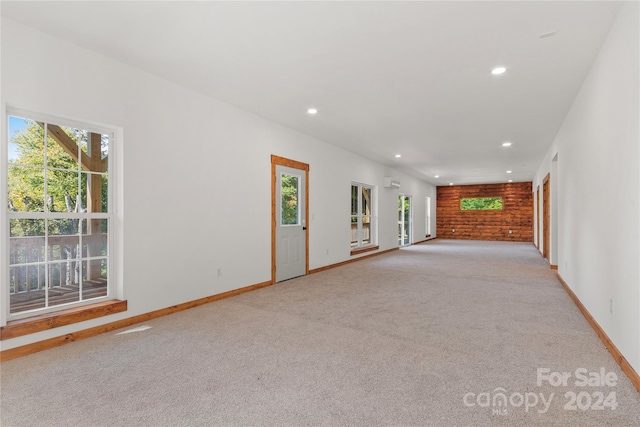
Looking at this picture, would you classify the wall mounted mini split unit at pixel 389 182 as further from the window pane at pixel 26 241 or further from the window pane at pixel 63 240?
the window pane at pixel 26 241

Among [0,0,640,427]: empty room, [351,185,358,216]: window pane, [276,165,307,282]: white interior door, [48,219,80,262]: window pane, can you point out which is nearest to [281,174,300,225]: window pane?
[276,165,307,282]: white interior door

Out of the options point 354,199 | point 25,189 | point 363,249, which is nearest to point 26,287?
point 25,189

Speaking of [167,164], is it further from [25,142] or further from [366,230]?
[366,230]

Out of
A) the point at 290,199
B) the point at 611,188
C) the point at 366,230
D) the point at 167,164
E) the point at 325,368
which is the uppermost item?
the point at 167,164

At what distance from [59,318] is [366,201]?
706 centimetres

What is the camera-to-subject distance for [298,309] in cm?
391

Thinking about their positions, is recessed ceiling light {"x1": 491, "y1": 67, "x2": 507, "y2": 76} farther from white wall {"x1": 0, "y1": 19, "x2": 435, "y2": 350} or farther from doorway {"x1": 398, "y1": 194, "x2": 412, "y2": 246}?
doorway {"x1": 398, "y1": 194, "x2": 412, "y2": 246}

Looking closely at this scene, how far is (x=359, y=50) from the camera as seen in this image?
9.93 feet

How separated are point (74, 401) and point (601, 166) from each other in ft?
14.0

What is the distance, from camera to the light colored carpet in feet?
6.09

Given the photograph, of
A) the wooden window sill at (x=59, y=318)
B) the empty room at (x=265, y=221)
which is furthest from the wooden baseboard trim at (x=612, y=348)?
the wooden window sill at (x=59, y=318)

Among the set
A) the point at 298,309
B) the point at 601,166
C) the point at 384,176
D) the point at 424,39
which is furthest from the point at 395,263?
the point at 424,39

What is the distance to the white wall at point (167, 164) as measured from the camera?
2807mm

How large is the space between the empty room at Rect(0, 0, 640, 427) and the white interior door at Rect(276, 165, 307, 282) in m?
Answer: 0.24
